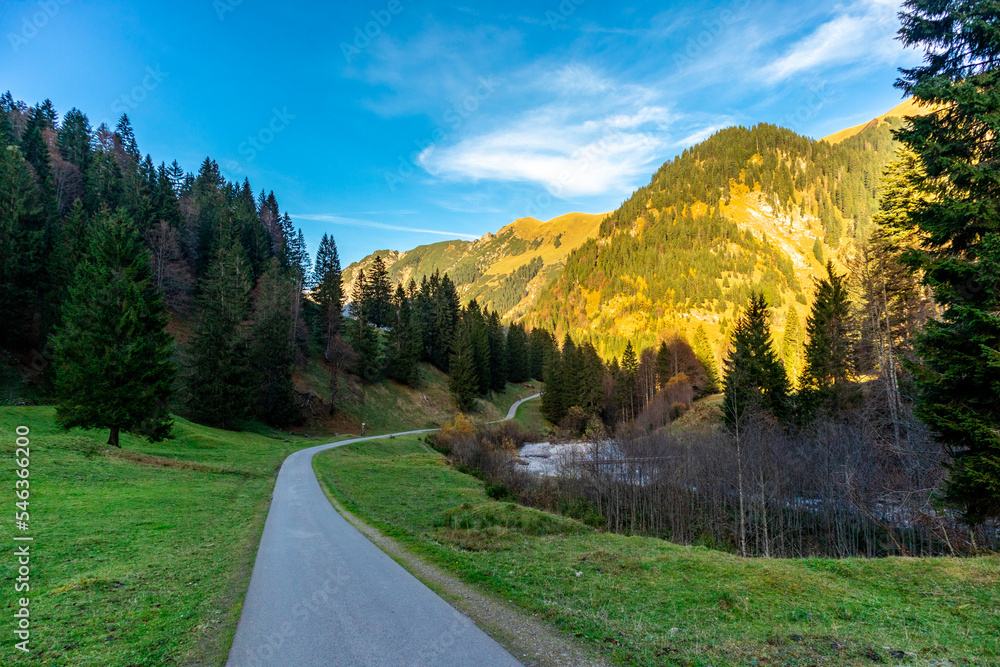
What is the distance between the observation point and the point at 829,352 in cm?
3444

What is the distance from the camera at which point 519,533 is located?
14844 millimetres

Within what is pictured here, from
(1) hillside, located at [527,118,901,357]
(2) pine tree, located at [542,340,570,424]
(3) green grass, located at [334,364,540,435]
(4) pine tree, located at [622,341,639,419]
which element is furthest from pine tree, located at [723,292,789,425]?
(1) hillside, located at [527,118,901,357]

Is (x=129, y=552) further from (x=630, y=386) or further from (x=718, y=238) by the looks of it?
(x=718, y=238)

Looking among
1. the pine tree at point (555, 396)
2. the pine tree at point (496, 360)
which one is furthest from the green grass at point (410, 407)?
the pine tree at point (555, 396)

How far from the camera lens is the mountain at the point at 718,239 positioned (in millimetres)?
119312

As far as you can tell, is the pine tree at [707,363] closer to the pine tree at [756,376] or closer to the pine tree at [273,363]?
the pine tree at [756,376]

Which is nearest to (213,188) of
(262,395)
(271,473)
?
(262,395)

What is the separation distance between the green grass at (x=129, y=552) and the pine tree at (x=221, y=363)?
16.8 metres

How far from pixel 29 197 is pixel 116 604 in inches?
2160

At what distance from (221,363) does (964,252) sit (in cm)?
5031

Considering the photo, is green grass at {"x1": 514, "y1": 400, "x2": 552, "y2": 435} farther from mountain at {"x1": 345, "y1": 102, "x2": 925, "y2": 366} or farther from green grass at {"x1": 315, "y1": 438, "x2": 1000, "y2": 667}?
green grass at {"x1": 315, "y1": 438, "x2": 1000, "y2": 667}

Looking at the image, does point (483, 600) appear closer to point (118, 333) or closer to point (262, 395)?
point (118, 333)

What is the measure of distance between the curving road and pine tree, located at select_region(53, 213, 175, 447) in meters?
20.3

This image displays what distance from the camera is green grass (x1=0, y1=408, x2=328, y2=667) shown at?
19.7ft
